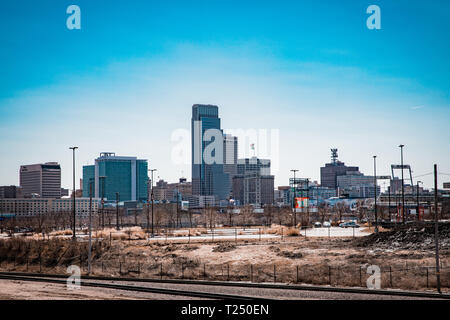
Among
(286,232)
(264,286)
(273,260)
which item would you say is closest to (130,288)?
(264,286)

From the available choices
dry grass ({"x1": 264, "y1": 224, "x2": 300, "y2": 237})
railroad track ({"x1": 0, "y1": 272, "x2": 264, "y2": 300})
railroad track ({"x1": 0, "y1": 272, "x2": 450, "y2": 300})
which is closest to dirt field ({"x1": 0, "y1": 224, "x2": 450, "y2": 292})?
railroad track ({"x1": 0, "y1": 272, "x2": 450, "y2": 300})

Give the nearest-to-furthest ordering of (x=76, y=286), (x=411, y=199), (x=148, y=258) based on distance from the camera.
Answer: (x=76, y=286), (x=148, y=258), (x=411, y=199)

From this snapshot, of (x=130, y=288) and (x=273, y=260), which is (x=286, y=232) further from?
(x=130, y=288)

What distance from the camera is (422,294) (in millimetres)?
29875

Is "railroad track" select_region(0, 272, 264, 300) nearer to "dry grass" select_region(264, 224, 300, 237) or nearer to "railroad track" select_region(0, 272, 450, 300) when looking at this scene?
"railroad track" select_region(0, 272, 450, 300)

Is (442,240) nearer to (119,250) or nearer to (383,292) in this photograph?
(383,292)

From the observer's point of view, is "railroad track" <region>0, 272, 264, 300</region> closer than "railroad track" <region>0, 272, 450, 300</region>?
No

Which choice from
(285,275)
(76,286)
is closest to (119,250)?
(76,286)

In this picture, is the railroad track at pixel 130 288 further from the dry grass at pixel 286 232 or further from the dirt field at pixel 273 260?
the dry grass at pixel 286 232

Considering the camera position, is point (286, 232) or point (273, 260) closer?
point (273, 260)

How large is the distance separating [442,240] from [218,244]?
2665 cm

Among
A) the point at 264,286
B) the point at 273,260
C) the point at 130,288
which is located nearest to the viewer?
the point at 130,288
